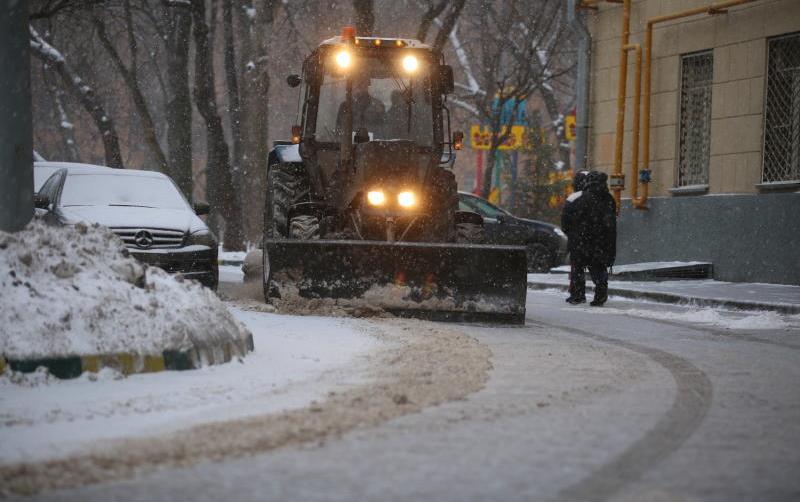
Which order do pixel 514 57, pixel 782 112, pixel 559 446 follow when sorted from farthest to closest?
pixel 514 57, pixel 782 112, pixel 559 446

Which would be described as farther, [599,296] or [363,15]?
[363,15]

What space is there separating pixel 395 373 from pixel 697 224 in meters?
12.9

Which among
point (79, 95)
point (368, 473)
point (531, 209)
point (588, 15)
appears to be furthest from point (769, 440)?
point (79, 95)

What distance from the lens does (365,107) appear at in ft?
42.4

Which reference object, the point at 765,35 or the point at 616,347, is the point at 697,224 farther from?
the point at 616,347

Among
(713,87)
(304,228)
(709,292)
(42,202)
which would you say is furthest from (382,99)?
(713,87)

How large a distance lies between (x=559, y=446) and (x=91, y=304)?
3.26 meters

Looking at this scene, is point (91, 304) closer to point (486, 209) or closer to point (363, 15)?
point (486, 209)

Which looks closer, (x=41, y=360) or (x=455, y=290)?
(x=41, y=360)

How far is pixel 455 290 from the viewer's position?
11602mm

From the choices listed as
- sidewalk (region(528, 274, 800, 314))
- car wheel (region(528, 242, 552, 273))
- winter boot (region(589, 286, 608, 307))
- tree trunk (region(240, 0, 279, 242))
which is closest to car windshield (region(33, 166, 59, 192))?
sidewalk (region(528, 274, 800, 314))

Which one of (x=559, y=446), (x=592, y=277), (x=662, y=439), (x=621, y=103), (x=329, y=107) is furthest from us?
(x=621, y=103)

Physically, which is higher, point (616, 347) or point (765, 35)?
point (765, 35)

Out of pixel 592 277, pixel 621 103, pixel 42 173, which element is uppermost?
pixel 621 103
